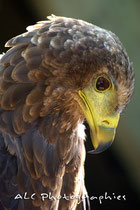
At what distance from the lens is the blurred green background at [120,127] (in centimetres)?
450

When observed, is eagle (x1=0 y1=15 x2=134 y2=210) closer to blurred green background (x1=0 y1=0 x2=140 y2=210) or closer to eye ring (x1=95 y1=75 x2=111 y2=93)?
eye ring (x1=95 y1=75 x2=111 y2=93)

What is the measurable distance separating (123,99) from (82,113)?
29 centimetres

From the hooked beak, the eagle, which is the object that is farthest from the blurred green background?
the hooked beak

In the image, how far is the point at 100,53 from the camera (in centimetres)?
197

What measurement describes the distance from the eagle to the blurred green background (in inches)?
88.5

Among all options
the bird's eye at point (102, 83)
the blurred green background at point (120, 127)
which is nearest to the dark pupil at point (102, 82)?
the bird's eye at point (102, 83)

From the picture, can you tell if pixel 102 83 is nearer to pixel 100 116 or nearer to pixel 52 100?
pixel 100 116

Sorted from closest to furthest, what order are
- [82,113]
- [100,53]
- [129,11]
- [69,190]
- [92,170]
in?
[100,53]
[82,113]
[69,190]
[129,11]
[92,170]

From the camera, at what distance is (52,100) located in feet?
6.98

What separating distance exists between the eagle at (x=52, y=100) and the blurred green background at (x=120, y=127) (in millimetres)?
2248

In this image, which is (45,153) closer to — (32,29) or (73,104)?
(73,104)

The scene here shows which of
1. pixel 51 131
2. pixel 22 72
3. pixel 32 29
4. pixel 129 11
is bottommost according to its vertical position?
pixel 51 131

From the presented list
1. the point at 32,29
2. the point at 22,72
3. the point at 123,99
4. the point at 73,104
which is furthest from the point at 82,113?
the point at 32,29

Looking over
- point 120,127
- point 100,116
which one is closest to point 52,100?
point 100,116
